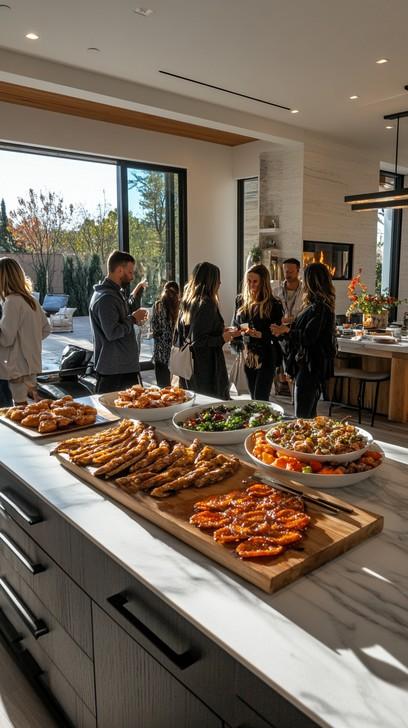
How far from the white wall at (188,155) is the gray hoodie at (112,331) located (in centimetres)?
375

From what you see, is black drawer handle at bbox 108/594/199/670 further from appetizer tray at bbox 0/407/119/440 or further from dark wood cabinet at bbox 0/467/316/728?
appetizer tray at bbox 0/407/119/440

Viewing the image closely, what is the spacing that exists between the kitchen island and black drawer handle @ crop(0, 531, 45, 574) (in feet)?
13.7

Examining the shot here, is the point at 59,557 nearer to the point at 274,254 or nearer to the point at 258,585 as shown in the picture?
the point at 258,585

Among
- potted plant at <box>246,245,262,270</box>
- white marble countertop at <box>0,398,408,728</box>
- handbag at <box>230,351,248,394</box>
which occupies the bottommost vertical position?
handbag at <box>230,351,248,394</box>

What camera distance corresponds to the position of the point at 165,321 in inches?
207

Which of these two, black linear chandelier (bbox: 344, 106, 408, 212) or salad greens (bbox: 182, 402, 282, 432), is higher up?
black linear chandelier (bbox: 344, 106, 408, 212)

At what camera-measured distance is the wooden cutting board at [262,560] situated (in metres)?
1.13

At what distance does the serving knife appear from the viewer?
1.38 metres

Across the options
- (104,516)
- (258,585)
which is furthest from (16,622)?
(258,585)

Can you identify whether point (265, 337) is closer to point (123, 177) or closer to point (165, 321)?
point (165, 321)

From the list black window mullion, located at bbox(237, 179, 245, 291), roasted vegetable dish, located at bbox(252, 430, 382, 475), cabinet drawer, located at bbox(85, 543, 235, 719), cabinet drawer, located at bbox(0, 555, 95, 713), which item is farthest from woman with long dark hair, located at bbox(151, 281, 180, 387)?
black window mullion, located at bbox(237, 179, 245, 291)

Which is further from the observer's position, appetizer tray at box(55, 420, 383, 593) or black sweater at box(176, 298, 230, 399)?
black sweater at box(176, 298, 230, 399)

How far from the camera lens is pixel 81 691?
5.31 feet

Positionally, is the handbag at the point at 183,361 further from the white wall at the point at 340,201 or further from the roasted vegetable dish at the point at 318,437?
the white wall at the point at 340,201
